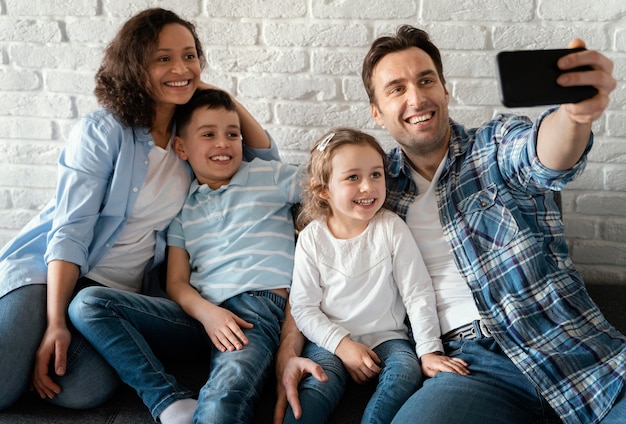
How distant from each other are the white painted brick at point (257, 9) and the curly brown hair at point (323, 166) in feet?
1.65

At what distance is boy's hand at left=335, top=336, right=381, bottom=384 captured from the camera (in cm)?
155

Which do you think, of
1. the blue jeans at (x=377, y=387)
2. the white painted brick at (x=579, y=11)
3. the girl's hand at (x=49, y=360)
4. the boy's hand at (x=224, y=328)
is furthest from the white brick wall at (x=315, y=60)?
the girl's hand at (x=49, y=360)

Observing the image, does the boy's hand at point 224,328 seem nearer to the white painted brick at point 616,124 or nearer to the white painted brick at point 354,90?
the white painted brick at point 354,90

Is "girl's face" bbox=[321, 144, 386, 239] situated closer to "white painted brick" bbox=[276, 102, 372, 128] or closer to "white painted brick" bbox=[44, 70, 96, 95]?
"white painted brick" bbox=[276, 102, 372, 128]

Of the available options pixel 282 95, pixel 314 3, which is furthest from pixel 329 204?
pixel 314 3

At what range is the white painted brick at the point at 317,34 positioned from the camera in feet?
6.59

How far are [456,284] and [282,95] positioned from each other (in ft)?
2.78

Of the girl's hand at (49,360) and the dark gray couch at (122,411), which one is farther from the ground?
the girl's hand at (49,360)

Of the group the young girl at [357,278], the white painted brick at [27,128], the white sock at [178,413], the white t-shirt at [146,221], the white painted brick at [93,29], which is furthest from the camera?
the white painted brick at [27,128]

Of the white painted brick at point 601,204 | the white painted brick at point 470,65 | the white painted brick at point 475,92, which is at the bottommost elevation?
the white painted brick at point 601,204

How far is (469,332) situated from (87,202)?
101 centimetres

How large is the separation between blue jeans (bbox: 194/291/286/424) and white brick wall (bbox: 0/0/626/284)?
607 millimetres

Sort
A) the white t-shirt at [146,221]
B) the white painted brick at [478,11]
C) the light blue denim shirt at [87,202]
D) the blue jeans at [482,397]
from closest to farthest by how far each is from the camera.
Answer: the blue jeans at [482,397] → the light blue denim shirt at [87,202] → the white t-shirt at [146,221] → the white painted brick at [478,11]

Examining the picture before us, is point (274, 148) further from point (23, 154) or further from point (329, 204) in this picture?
point (23, 154)
